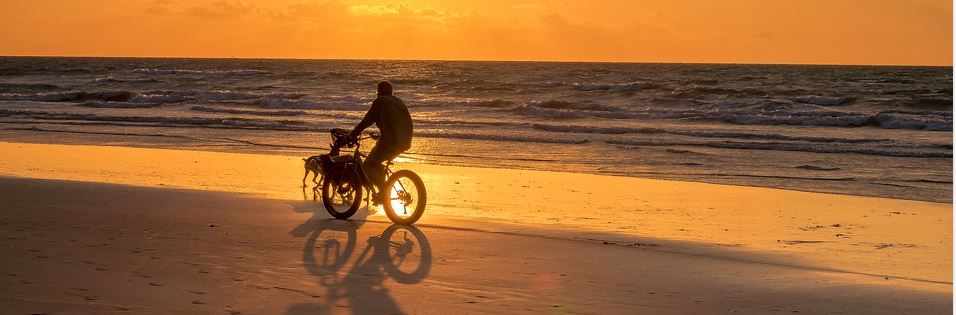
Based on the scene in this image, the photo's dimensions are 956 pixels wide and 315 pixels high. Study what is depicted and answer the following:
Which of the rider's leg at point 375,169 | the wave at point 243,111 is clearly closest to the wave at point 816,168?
the rider's leg at point 375,169

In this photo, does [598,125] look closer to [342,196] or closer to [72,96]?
[342,196]

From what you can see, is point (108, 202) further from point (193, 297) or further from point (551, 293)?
point (551, 293)

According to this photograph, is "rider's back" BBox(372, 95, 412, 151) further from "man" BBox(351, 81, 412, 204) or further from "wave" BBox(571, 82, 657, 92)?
"wave" BBox(571, 82, 657, 92)

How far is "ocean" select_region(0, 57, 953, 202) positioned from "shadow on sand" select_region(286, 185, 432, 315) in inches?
318

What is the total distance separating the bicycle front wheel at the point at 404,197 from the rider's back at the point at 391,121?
1.17 feet

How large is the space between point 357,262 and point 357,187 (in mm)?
2655

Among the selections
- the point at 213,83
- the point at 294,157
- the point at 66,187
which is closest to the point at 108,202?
the point at 66,187

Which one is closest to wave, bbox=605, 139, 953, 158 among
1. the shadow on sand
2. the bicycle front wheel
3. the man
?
the bicycle front wheel

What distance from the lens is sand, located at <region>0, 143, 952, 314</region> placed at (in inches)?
273

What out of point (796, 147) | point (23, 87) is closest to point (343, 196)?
point (796, 147)

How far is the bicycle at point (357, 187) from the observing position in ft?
35.1

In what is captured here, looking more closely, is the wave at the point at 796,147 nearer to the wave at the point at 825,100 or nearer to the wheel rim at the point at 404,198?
the wheel rim at the point at 404,198

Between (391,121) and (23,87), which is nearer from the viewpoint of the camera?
(391,121)

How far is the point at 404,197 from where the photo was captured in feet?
35.1
